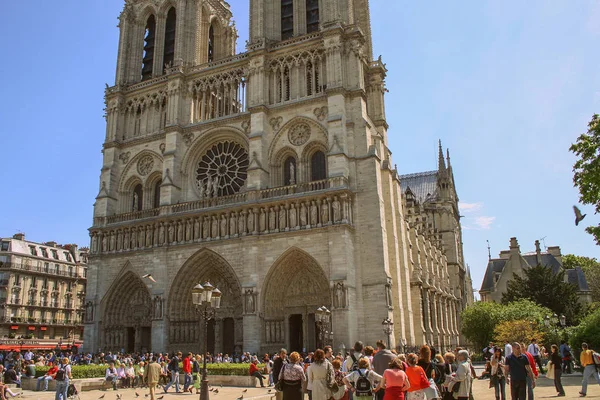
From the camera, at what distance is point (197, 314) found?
29672 mm

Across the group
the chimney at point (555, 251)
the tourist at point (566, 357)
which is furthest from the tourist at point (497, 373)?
the chimney at point (555, 251)

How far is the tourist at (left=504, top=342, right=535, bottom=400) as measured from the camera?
9516 millimetres

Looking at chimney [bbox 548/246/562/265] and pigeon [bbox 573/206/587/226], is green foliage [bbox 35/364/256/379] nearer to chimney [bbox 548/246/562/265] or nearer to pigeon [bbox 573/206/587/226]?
pigeon [bbox 573/206/587/226]

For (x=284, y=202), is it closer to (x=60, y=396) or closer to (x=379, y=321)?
(x=379, y=321)

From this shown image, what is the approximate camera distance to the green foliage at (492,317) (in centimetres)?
2886

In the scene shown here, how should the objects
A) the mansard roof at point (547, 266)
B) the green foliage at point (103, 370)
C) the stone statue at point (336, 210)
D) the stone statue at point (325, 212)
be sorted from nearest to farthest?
the green foliage at point (103, 370) → the stone statue at point (336, 210) → the stone statue at point (325, 212) → the mansard roof at point (547, 266)

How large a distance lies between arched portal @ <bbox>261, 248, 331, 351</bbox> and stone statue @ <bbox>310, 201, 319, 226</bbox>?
5.16 ft

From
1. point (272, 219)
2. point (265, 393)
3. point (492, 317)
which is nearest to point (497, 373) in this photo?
point (265, 393)

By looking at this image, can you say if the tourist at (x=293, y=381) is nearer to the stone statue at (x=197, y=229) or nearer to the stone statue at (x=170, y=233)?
the stone statue at (x=197, y=229)

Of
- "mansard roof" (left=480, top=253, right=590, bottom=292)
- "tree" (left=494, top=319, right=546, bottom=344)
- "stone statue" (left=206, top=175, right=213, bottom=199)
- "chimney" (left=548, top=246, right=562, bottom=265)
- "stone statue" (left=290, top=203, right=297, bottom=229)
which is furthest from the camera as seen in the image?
"chimney" (left=548, top=246, right=562, bottom=265)

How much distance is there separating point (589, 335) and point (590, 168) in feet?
25.3

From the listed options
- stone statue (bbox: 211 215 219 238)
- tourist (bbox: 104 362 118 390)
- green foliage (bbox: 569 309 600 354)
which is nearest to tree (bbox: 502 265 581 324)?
green foliage (bbox: 569 309 600 354)

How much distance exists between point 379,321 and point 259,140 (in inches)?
457

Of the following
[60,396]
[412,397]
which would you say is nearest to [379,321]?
[60,396]
